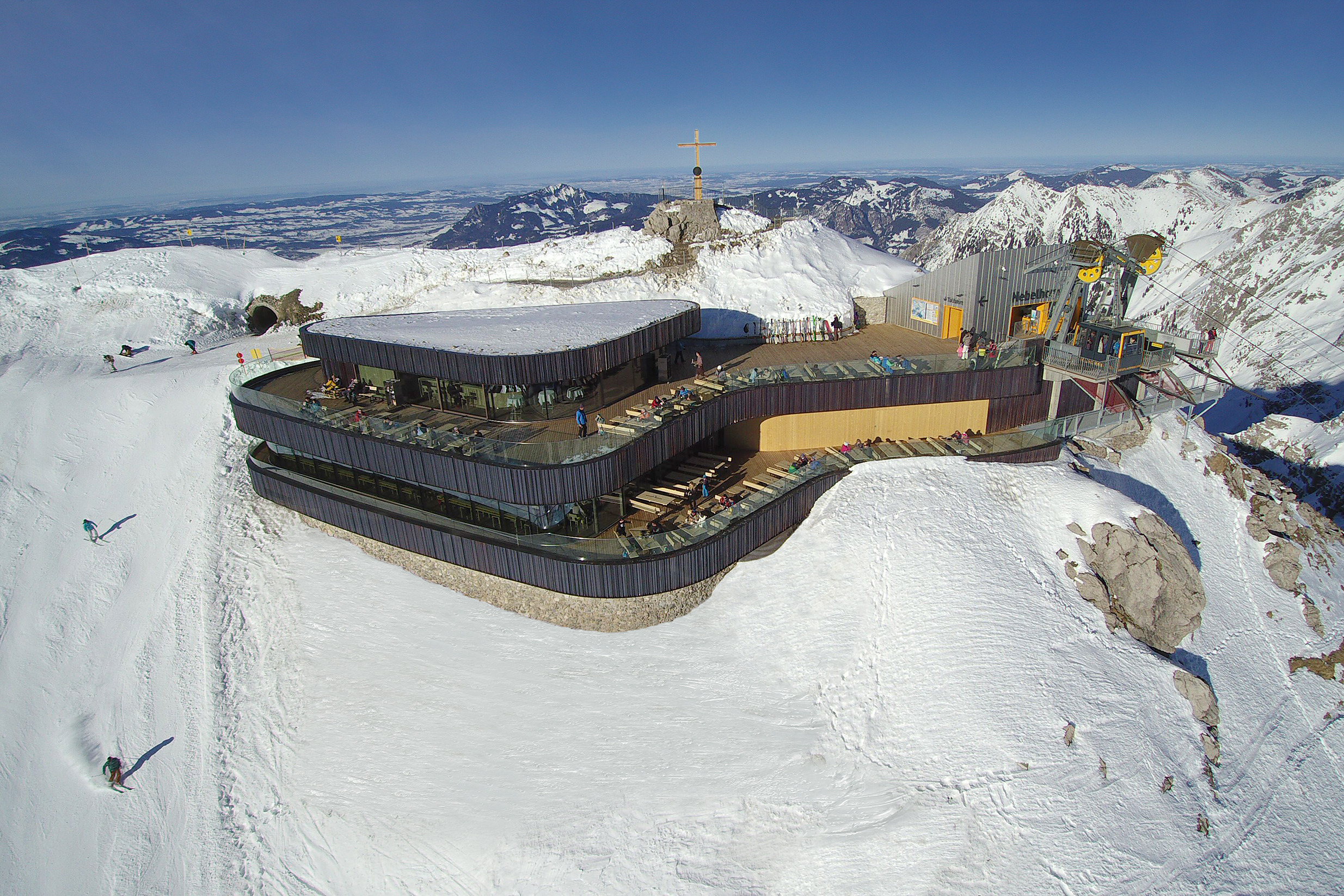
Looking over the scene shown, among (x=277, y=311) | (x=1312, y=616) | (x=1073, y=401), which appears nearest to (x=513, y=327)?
(x=1073, y=401)

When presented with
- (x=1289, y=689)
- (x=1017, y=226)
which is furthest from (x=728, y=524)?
(x=1017, y=226)

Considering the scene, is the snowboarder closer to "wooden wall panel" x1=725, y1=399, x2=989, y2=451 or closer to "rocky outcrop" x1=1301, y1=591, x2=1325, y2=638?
"wooden wall panel" x1=725, y1=399, x2=989, y2=451

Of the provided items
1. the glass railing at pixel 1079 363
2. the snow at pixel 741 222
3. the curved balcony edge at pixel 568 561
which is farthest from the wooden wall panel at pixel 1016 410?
the snow at pixel 741 222

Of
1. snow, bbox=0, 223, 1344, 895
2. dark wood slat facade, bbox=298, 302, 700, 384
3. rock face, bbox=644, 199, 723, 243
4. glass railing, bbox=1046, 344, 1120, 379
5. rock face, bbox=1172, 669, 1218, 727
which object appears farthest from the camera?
rock face, bbox=644, 199, 723, 243

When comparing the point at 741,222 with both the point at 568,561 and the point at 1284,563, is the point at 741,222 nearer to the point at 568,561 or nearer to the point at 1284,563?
the point at 568,561

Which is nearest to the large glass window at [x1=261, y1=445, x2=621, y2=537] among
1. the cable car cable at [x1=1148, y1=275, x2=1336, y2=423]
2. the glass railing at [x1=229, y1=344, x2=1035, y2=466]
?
the glass railing at [x1=229, y1=344, x2=1035, y2=466]

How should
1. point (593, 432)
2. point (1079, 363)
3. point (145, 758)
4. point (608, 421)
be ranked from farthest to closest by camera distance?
1. point (1079, 363)
2. point (593, 432)
3. point (608, 421)
4. point (145, 758)
